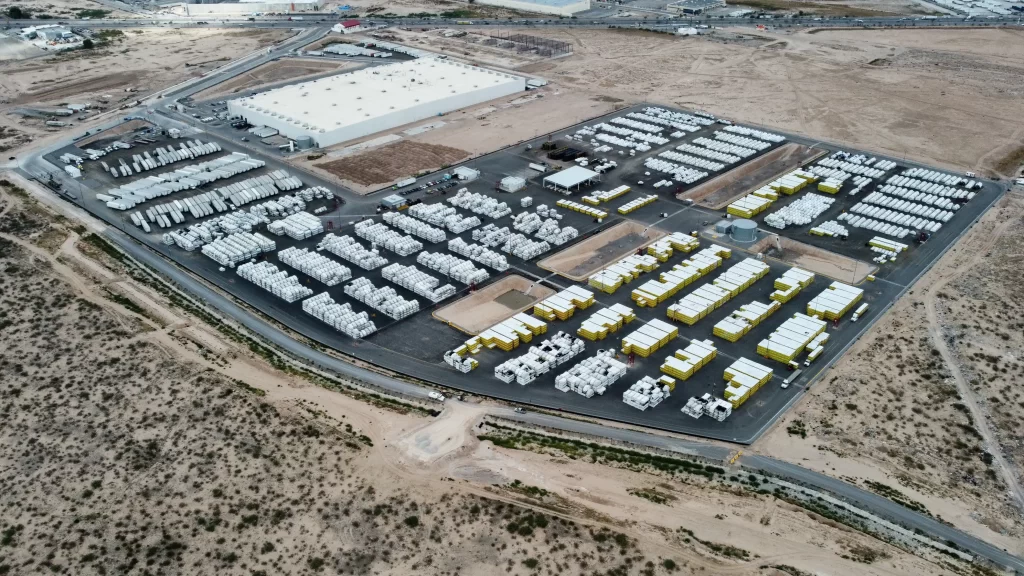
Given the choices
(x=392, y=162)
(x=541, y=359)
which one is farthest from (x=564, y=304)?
Answer: (x=392, y=162)

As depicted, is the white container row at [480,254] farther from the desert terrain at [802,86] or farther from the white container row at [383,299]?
the desert terrain at [802,86]

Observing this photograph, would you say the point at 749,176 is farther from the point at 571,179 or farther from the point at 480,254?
the point at 480,254

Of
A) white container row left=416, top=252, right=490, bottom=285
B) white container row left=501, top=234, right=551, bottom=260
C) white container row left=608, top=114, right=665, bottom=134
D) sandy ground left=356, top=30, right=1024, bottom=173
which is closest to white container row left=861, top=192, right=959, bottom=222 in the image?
sandy ground left=356, top=30, right=1024, bottom=173

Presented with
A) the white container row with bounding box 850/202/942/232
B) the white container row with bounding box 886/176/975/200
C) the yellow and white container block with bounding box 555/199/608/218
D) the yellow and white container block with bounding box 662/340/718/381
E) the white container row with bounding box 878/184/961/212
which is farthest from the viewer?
the white container row with bounding box 886/176/975/200

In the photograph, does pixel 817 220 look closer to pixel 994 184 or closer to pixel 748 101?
pixel 994 184

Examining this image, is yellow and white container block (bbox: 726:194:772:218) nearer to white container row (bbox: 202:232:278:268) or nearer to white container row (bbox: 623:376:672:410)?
white container row (bbox: 623:376:672:410)

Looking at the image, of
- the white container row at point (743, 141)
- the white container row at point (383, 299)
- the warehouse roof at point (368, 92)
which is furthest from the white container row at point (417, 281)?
the white container row at point (743, 141)
